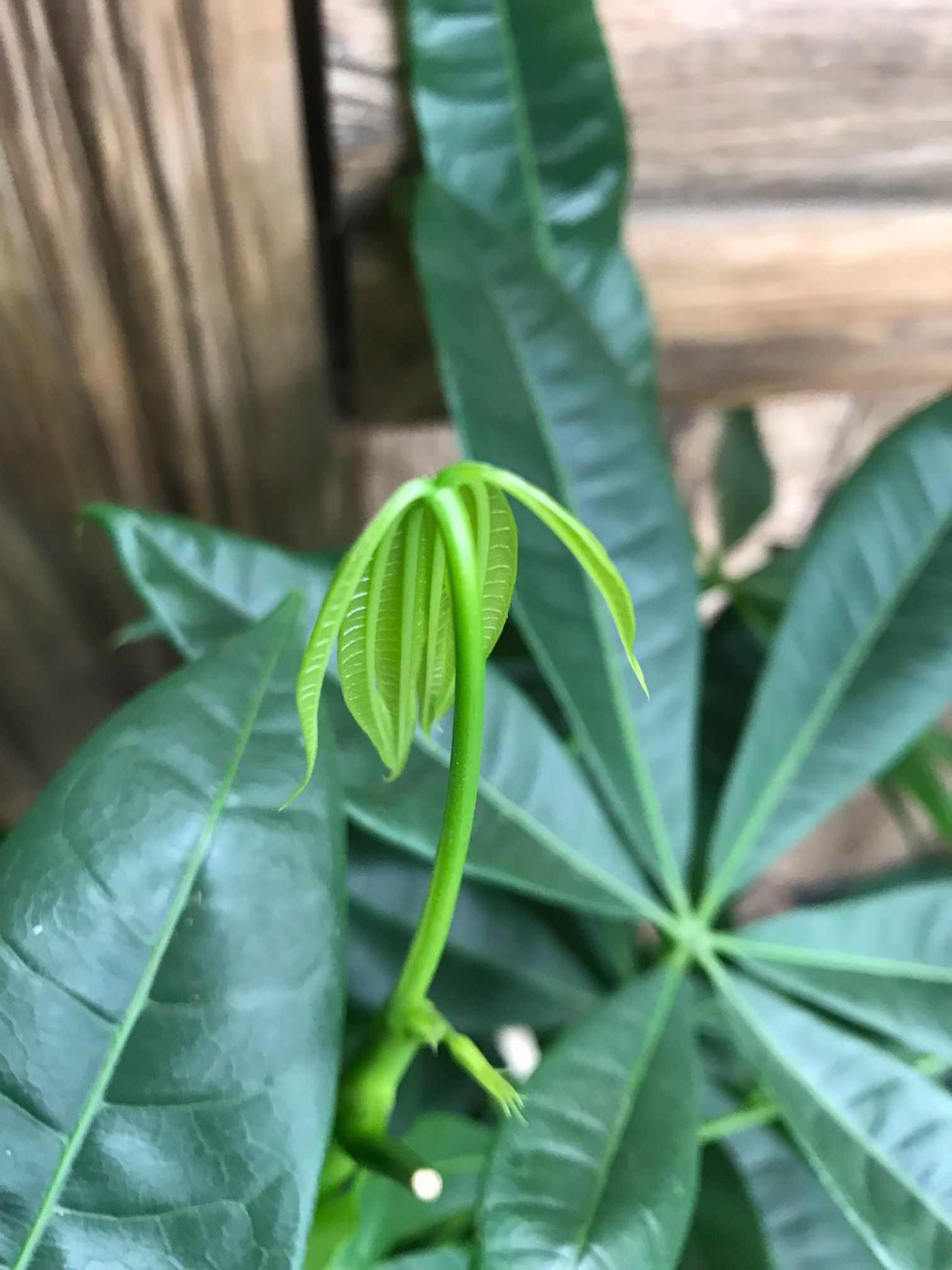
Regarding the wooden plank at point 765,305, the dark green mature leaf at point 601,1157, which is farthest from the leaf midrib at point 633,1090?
the wooden plank at point 765,305

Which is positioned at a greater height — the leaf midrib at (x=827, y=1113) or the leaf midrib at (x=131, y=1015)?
the leaf midrib at (x=131, y=1015)

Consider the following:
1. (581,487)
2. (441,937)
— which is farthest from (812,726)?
(441,937)

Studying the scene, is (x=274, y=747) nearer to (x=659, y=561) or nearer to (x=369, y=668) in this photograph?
(x=369, y=668)

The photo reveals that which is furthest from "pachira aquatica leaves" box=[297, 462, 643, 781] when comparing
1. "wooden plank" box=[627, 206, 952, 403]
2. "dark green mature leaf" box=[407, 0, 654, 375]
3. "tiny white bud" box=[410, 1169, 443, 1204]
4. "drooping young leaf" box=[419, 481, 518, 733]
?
"wooden plank" box=[627, 206, 952, 403]

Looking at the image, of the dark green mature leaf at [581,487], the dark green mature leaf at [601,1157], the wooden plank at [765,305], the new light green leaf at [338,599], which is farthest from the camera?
the wooden plank at [765,305]

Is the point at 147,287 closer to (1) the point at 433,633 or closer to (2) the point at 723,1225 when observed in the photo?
(1) the point at 433,633

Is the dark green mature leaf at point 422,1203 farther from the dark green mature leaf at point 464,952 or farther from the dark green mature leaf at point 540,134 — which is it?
the dark green mature leaf at point 540,134
